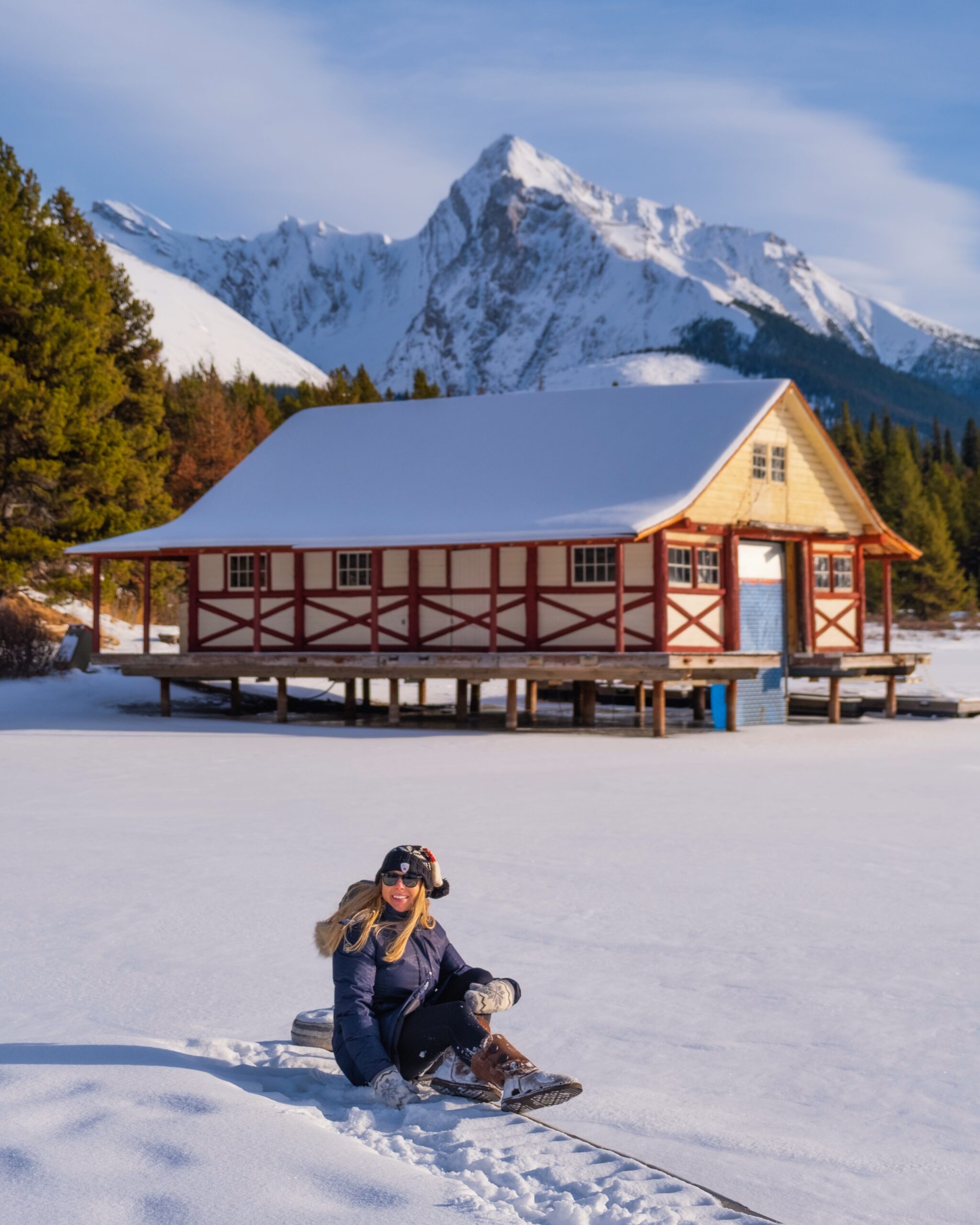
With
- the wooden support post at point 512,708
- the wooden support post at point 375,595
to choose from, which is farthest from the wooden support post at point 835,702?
the wooden support post at point 375,595

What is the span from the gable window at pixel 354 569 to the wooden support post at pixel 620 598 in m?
5.43

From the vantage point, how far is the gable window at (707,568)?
2692 centimetres

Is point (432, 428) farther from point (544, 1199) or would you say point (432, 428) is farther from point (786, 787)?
point (544, 1199)

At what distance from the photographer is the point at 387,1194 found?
16.2 feet

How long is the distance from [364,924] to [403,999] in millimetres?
417

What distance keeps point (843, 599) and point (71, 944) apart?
24.7m

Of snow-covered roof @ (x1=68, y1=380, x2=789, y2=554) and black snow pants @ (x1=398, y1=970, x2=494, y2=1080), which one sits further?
snow-covered roof @ (x1=68, y1=380, x2=789, y2=554)

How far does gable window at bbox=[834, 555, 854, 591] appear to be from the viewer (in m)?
31.1

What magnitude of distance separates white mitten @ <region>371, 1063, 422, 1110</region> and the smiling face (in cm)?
65

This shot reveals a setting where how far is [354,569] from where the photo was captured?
28234mm

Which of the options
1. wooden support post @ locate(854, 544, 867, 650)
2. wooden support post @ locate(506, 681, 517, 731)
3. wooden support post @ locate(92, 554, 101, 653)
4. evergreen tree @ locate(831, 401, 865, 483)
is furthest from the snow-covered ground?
evergreen tree @ locate(831, 401, 865, 483)

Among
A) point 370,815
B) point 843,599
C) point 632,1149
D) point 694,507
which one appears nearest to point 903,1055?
point 632,1149

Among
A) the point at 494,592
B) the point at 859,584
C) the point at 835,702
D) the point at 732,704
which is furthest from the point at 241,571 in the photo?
the point at 859,584

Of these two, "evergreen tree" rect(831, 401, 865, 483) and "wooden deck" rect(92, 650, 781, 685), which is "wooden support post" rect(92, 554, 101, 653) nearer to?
"wooden deck" rect(92, 650, 781, 685)
